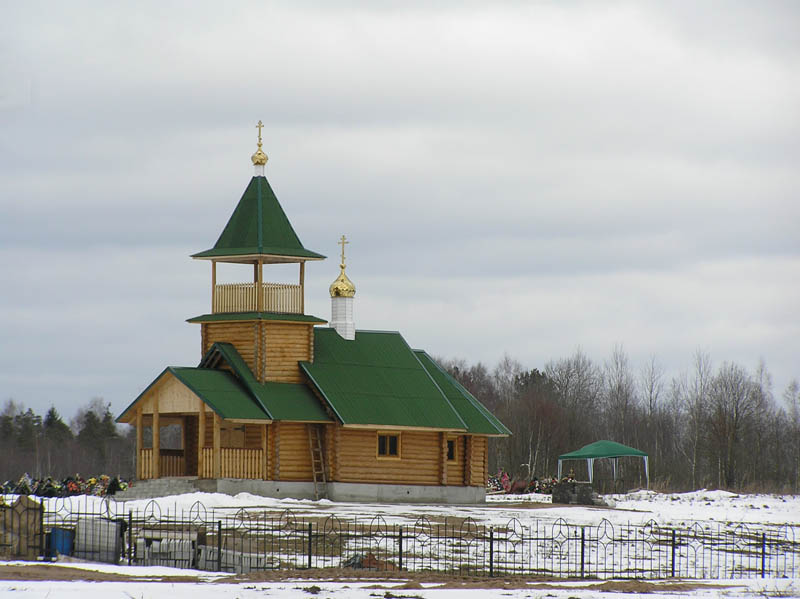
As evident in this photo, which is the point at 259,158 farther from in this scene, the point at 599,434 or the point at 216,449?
the point at 599,434

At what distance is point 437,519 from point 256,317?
1098cm

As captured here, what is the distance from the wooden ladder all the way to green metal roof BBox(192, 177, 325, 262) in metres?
5.69

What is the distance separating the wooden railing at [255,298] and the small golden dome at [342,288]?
4.10m

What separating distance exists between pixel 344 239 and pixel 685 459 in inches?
1570

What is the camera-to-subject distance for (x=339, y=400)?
4419 centimetres

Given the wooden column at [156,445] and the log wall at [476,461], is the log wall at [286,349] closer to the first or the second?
the wooden column at [156,445]

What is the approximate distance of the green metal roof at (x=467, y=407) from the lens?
4738 centimetres

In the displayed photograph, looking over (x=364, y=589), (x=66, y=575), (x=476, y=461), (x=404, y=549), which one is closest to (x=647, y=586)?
(x=364, y=589)

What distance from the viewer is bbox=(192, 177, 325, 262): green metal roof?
44938 millimetres

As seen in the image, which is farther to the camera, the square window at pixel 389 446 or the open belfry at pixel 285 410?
the square window at pixel 389 446

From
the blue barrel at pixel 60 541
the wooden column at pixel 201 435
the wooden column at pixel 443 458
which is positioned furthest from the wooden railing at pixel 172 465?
the blue barrel at pixel 60 541

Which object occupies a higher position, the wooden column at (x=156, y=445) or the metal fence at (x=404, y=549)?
the wooden column at (x=156, y=445)

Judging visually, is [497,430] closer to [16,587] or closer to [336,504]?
[336,504]

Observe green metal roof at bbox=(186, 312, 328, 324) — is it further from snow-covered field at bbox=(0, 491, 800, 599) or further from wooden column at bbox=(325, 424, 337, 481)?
snow-covered field at bbox=(0, 491, 800, 599)
